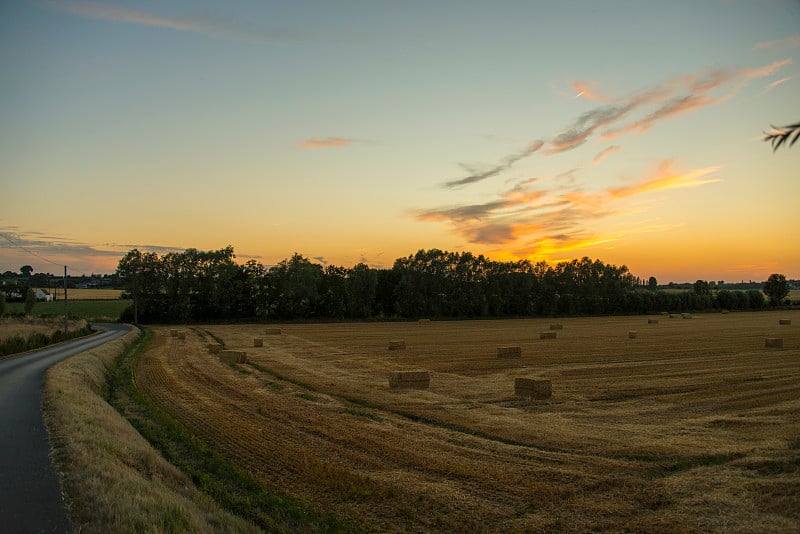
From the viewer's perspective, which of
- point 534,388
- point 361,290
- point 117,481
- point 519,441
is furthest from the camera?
point 361,290

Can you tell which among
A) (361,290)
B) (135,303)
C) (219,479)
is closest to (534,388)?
(219,479)

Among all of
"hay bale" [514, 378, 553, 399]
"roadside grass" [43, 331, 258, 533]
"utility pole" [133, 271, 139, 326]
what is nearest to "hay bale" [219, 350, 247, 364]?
"roadside grass" [43, 331, 258, 533]

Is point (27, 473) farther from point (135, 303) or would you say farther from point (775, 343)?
point (135, 303)

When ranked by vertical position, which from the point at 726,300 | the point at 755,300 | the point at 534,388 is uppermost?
the point at 726,300

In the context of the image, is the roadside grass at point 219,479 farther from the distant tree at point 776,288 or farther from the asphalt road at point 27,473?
the distant tree at point 776,288

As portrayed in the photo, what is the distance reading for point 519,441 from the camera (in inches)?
471

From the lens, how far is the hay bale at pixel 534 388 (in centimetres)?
1728

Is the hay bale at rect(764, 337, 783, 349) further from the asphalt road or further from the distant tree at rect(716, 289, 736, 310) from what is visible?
the distant tree at rect(716, 289, 736, 310)

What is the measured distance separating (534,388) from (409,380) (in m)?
4.67

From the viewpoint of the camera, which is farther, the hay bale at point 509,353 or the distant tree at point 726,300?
the distant tree at point 726,300

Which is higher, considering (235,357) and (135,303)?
(135,303)

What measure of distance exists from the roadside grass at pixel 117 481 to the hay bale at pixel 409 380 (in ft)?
29.4

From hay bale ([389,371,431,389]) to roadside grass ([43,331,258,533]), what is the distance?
353 inches

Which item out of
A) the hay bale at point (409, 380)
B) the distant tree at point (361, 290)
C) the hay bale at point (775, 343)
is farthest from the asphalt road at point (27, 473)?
the distant tree at point (361, 290)
